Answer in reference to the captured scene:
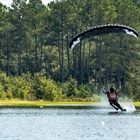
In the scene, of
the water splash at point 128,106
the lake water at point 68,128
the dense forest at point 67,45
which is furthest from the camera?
the dense forest at point 67,45

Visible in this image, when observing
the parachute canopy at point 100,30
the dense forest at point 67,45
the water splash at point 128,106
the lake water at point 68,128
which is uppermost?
the dense forest at point 67,45

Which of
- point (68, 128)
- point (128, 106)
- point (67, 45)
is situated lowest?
point (68, 128)

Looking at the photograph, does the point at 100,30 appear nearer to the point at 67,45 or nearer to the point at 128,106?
the point at 128,106

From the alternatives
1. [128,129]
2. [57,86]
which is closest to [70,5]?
[57,86]

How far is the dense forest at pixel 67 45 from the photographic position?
11500 centimetres

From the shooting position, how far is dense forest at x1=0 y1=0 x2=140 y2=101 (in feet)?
377

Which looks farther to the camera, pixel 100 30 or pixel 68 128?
pixel 100 30

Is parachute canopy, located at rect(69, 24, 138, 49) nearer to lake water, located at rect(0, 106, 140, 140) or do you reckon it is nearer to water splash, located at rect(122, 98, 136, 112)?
lake water, located at rect(0, 106, 140, 140)

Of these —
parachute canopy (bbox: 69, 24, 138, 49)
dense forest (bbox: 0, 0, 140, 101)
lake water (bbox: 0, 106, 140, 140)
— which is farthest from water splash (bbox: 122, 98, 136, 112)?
parachute canopy (bbox: 69, 24, 138, 49)

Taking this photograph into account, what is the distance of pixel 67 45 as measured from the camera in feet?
403

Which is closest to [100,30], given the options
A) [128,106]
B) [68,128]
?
[68,128]

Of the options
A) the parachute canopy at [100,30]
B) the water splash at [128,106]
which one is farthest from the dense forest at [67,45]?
the parachute canopy at [100,30]

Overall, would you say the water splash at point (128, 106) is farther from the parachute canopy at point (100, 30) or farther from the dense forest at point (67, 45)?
the parachute canopy at point (100, 30)

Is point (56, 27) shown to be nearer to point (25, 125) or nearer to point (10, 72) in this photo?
point (10, 72)
